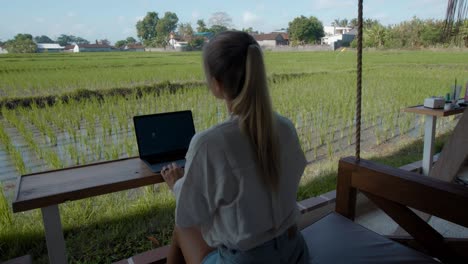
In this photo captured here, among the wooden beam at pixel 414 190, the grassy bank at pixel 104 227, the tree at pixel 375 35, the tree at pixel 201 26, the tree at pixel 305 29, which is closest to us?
the wooden beam at pixel 414 190

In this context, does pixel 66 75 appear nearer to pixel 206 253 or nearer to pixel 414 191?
pixel 206 253

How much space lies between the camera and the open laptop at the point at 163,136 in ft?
4.35

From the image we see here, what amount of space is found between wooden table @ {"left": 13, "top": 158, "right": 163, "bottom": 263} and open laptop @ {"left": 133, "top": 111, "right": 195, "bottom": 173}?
68 mm

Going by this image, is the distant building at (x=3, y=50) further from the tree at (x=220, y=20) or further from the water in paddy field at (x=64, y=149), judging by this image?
the tree at (x=220, y=20)

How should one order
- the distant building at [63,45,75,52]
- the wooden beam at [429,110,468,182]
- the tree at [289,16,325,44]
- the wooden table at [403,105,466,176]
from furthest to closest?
1. the tree at [289,16,325,44]
2. the wooden table at [403,105,466,176]
3. the distant building at [63,45,75,52]
4. the wooden beam at [429,110,468,182]

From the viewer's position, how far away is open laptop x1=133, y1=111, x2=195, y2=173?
133 centimetres

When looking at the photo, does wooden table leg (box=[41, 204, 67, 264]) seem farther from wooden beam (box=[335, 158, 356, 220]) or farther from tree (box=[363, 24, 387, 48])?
tree (box=[363, 24, 387, 48])

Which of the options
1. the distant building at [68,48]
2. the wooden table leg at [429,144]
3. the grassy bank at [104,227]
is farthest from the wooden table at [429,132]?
the distant building at [68,48]

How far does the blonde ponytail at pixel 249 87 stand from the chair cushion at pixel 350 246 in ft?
1.58

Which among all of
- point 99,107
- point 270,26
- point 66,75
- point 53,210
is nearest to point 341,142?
point 270,26

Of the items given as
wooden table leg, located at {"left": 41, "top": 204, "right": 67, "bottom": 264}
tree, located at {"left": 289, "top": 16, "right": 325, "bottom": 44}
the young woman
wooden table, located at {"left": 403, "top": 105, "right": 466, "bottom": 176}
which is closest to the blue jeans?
the young woman

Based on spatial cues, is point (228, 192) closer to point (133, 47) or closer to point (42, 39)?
point (42, 39)

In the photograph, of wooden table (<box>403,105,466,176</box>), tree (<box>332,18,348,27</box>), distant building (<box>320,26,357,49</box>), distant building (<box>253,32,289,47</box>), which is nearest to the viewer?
wooden table (<box>403,105,466,176</box>)

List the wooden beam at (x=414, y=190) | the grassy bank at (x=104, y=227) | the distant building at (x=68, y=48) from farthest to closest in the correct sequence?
1. the distant building at (x=68, y=48)
2. the grassy bank at (x=104, y=227)
3. the wooden beam at (x=414, y=190)
